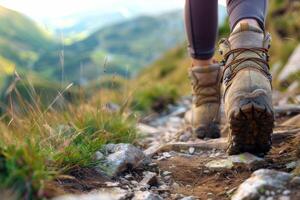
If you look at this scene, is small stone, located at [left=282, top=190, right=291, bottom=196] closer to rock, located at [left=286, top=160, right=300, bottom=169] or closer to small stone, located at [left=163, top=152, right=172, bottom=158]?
rock, located at [left=286, top=160, right=300, bottom=169]

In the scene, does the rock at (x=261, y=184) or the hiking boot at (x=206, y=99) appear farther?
the hiking boot at (x=206, y=99)

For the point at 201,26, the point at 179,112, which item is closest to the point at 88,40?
the point at 179,112

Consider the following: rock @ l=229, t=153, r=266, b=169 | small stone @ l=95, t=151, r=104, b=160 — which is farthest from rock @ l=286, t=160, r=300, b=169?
small stone @ l=95, t=151, r=104, b=160

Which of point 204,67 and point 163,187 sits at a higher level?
point 204,67

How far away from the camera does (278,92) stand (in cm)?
727

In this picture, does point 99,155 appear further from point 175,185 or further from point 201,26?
point 201,26

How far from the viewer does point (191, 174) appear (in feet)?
9.37

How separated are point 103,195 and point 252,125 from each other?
0.82 m

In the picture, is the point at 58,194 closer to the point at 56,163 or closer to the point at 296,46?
the point at 56,163

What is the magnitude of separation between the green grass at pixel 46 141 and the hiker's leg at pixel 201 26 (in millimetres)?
778

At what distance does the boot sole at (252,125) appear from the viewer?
8.16 ft

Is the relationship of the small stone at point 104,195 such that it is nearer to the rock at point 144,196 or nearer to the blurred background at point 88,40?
the rock at point 144,196

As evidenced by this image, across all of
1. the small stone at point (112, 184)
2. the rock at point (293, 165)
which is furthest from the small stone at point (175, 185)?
the rock at point (293, 165)

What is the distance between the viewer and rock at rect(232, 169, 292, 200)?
2090mm
